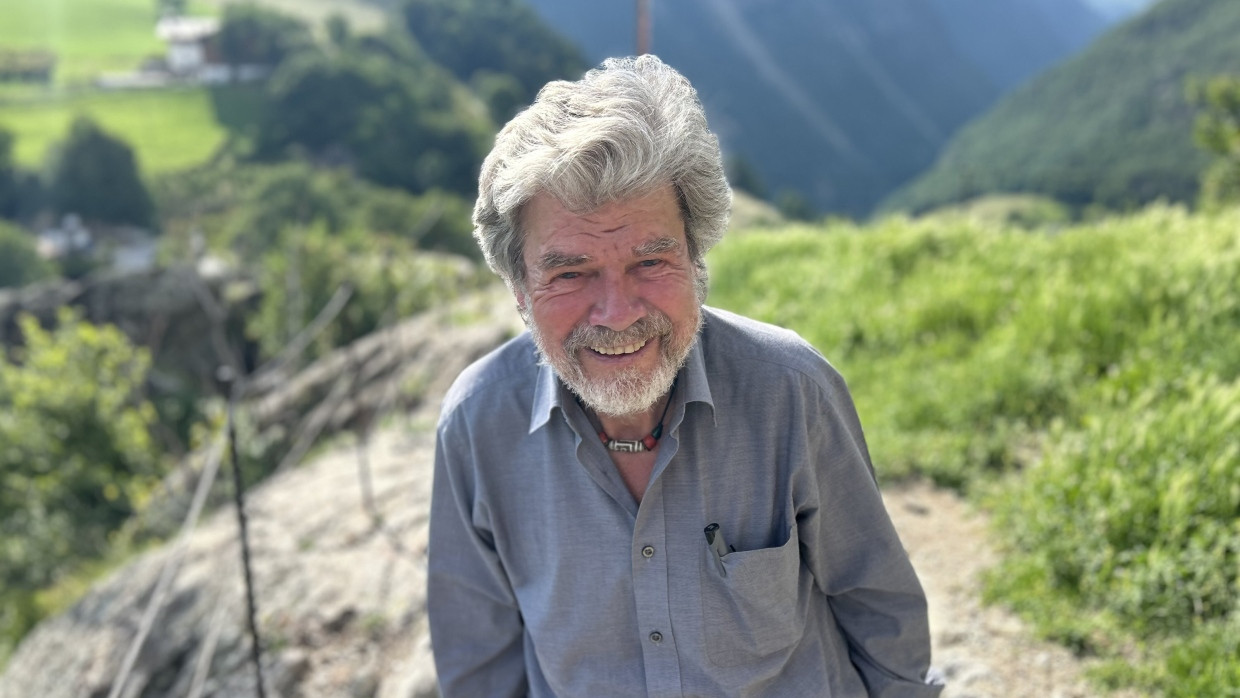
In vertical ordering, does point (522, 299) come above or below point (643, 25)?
below

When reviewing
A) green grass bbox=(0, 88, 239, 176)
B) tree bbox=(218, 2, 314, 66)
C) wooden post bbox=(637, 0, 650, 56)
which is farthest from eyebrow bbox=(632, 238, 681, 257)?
tree bbox=(218, 2, 314, 66)

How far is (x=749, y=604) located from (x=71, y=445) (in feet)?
54.2

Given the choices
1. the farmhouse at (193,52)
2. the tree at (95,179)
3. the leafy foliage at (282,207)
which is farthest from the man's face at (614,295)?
the farmhouse at (193,52)

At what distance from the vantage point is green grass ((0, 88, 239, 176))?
2532 inches

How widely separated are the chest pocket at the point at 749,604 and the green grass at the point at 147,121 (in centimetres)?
6973

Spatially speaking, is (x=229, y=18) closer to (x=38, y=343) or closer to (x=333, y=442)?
(x=38, y=343)

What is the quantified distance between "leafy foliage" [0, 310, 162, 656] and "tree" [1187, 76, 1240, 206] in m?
24.4

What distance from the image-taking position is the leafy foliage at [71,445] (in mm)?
13828

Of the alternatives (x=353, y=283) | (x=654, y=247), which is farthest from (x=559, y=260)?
(x=353, y=283)

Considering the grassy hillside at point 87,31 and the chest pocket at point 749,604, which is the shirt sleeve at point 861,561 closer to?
the chest pocket at point 749,604

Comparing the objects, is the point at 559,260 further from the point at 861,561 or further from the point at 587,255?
the point at 861,561

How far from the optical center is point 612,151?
1.49m

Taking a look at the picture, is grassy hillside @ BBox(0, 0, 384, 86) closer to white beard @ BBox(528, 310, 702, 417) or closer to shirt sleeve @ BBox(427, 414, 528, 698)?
shirt sleeve @ BBox(427, 414, 528, 698)

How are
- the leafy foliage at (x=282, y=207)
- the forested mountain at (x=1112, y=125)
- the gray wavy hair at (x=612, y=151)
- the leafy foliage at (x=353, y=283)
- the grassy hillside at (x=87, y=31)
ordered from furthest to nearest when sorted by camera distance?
1. the forested mountain at (x=1112, y=125)
2. the grassy hillside at (x=87, y=31)
3. the leafy foliage at (x=282, y=207)
4. the leafy foliage at (x=353, y=283)
5. the gray wavy hair at (x=612, y=151)
